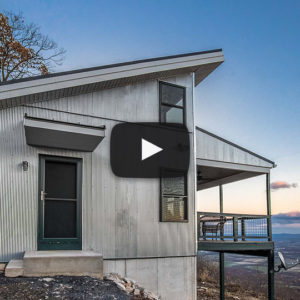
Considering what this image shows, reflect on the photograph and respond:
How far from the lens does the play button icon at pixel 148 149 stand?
8.84 metres

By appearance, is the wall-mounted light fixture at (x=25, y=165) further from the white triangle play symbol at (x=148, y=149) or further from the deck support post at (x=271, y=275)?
the deck support post at (x=271, y=275)

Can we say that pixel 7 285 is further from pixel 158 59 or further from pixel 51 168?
pixel 158 59

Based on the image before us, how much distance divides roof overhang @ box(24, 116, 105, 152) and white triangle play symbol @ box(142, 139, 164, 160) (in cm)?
143

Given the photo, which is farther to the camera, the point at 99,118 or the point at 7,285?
the point at 99,118

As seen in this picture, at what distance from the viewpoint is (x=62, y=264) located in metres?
6.82

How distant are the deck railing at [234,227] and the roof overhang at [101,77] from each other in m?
4.41

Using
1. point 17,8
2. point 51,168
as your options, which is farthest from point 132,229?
point 17,8

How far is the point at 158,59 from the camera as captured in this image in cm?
931

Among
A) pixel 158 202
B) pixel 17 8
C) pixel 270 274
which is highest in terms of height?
pixel 17 8

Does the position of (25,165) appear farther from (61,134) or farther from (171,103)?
(171,103)

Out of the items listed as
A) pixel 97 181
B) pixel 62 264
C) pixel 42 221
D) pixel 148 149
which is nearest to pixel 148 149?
pixel 148 149

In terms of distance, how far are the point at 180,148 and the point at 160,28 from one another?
4.79m

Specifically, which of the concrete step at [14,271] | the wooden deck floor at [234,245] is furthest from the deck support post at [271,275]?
the concrete step at [14,271]

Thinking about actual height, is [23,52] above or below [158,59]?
above
